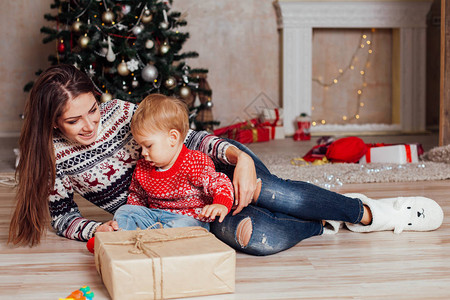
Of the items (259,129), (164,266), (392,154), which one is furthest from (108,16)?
(164,266)

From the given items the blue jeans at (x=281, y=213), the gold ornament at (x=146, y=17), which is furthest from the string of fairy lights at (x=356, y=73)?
the blue jeans at (x=281, y=213)

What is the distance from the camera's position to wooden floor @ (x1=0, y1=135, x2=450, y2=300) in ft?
4.64

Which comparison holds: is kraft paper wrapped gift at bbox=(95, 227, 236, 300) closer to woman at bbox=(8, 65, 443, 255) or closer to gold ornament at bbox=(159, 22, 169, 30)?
woman at bbox=(8, 65, 443, 255)

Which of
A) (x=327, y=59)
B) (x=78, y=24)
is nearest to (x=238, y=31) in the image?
(x=327, y=59)

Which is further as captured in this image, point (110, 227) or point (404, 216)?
point (404, 216)

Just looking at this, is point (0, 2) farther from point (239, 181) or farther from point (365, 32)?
point (239, 181)

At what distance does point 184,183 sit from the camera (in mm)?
1671

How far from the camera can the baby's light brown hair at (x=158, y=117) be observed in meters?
1.61

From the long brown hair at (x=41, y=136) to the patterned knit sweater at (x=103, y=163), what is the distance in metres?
0.08

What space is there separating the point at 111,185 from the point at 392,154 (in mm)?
2004

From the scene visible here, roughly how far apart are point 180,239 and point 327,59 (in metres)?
4.17

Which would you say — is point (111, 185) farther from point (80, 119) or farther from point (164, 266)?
point (164, 266)

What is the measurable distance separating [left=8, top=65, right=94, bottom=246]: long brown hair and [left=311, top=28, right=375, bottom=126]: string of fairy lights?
3.87 m

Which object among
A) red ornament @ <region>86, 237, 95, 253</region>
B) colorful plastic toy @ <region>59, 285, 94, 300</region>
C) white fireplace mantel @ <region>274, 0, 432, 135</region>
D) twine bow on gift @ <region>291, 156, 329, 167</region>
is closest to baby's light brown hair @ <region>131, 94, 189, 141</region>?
red ornament @ <region>86, 237, 95, 253</region>
